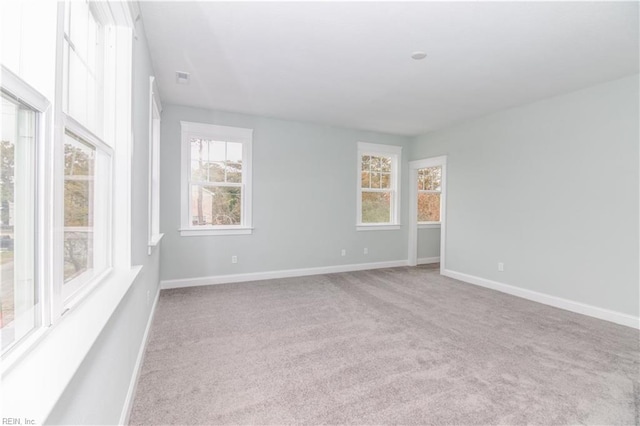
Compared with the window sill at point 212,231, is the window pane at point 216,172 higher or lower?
higher

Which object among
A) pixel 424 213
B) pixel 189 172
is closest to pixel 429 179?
pixel 424 213

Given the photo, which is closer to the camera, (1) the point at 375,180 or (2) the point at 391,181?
(1) the point at 375,180

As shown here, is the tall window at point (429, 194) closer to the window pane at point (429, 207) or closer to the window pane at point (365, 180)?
the window pane at point (429, 207)

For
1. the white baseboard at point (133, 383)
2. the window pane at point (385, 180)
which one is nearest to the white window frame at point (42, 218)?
the white baseboard at point (133, 383)

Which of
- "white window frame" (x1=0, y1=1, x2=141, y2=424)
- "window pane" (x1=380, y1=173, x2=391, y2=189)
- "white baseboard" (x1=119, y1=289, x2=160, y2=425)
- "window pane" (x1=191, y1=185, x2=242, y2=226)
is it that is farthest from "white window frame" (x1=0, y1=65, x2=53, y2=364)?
"window pane" (x1=380, y1=173, x2=391, y2=189)

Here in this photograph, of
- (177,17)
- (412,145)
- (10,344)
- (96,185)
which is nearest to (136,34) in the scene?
(177,17)

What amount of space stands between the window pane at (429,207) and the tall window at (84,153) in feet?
19.2

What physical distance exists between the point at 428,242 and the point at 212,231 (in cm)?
437

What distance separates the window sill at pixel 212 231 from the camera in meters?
4.34

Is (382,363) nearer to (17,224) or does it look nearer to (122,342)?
(122,342)

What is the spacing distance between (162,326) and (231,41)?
2732 millimetres

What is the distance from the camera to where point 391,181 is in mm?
6066

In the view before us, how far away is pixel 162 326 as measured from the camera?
297 centimetres

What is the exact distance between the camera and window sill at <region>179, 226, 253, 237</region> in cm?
434
